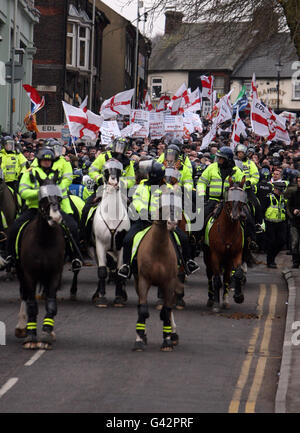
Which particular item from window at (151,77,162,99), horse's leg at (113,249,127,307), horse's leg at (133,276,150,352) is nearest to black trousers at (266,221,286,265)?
horse's leg at (113,249,127,307)

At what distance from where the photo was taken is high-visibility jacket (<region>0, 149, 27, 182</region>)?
2186 centimetres

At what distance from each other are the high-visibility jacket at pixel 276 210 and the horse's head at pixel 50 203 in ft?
42.1

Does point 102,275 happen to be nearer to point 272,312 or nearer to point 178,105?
point 272,312

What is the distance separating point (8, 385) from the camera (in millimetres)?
10641

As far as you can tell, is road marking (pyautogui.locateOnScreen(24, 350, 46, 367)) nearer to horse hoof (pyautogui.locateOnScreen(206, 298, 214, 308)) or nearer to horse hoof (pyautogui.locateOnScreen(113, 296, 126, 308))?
horse hoof (pyautogui.locateOnScreen(113, 296, 126, 308))

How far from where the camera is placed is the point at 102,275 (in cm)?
1614

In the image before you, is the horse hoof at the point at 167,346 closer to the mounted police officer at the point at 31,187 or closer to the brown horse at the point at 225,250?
the mounted police officer at the point at 31,187

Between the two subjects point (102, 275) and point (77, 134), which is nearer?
point (102, 275)

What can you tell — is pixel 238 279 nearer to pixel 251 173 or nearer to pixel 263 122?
pixel 251 173

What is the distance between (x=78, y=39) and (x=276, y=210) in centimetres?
4189

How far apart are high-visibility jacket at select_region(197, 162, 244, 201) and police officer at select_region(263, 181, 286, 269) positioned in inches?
282

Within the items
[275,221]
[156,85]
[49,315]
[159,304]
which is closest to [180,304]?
[159,304]

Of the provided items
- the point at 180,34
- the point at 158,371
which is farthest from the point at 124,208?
the point at 180,34

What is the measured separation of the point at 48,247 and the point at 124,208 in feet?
12.9
